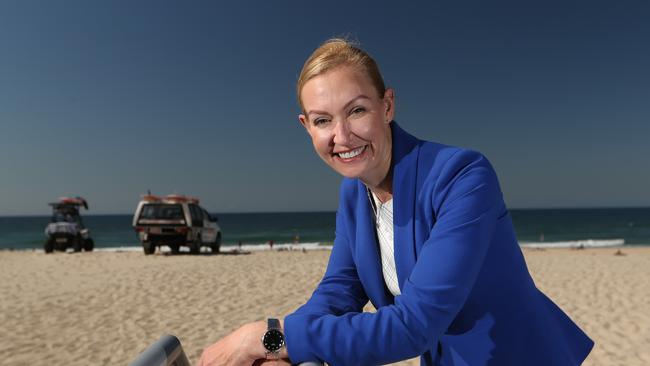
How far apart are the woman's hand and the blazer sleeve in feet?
0.41

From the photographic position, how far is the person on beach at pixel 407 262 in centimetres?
110

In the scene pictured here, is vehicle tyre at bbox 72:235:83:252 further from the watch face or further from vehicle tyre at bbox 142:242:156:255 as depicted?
the watch face

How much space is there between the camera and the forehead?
1.30 metres

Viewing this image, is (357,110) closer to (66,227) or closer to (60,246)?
(66,227)

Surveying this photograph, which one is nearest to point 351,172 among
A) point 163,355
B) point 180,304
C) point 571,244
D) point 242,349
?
point 242,349

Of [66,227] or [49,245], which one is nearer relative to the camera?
[66,227]

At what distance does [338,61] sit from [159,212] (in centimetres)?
1808

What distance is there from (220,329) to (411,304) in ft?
21.4

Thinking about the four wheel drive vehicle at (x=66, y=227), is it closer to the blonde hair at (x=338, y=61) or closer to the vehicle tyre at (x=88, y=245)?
the vehicle tyre at (x=88, y=245)

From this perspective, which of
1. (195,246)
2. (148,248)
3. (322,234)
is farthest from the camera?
(322,234)

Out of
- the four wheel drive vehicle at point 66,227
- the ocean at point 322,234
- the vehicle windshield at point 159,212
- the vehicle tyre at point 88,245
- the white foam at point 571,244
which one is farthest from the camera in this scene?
the ocean at point 322,234

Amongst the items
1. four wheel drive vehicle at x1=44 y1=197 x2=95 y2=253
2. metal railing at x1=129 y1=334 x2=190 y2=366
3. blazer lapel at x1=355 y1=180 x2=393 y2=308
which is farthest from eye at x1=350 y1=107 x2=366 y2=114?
four wheel drive vehicle at x1=44 y1=197 x2=95 y2=253

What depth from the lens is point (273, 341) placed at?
48.6 inches

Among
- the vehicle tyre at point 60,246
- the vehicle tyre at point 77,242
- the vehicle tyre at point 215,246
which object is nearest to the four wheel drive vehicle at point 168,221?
the vehicle tyre at point 215,246
